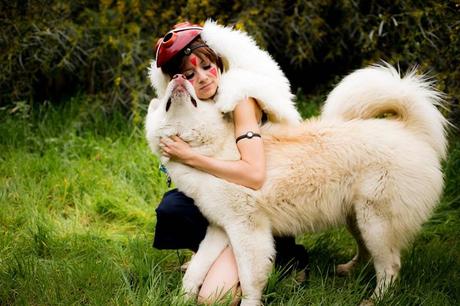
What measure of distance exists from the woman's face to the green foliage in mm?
1802

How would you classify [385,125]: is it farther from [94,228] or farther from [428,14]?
[94,228]

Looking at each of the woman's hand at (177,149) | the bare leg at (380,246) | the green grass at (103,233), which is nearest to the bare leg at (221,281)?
the green grass at (103,233)

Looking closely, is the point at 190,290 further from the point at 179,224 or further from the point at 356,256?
the point at 356,256

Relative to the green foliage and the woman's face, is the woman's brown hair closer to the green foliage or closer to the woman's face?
the woman's face

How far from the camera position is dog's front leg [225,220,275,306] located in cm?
257

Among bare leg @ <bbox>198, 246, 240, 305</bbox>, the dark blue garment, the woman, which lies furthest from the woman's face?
bare leg @ <bbox>198, 246, 240, 305</bbox>

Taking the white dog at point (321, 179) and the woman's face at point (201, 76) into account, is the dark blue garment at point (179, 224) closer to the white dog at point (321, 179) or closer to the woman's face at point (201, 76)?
the white dog at point (321, 179)

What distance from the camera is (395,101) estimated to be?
2777mm

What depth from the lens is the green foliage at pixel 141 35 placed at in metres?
4.54

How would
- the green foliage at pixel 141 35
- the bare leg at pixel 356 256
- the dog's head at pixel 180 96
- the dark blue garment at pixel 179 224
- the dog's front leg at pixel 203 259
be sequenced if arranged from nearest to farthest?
the dog's head at pixel 180 96
the dog's front leg at pixel 203 259
the dark blue garment at pixel 179 224
the bare leg at pixel 356 256
the green foliage at pixel 141 35

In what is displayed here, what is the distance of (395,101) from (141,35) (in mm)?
2766

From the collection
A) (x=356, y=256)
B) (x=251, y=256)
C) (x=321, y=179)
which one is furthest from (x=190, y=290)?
(x=356, y=256)

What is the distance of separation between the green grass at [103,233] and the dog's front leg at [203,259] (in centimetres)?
10

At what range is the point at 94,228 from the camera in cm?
361
